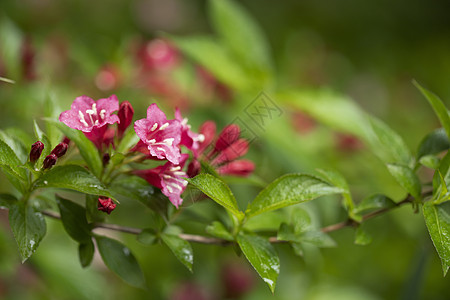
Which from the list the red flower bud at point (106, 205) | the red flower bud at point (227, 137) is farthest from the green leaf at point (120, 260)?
the red flower bud at point (227, 137)

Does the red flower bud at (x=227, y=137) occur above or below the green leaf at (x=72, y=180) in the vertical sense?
above

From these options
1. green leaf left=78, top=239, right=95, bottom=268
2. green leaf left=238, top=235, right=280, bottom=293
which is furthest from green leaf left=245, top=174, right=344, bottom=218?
green leaf left=78, top=239, right=95, bottom=268

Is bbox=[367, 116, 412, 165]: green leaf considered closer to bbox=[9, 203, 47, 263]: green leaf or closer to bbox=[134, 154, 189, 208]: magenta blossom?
bbox=[134, 154, 189, 208]: magenta blossom

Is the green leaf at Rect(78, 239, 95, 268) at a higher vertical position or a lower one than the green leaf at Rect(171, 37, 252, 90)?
lower

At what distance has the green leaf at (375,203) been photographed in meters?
0.81

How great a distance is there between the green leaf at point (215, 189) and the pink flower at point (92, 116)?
0.51 ft

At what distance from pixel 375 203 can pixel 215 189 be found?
288 mm

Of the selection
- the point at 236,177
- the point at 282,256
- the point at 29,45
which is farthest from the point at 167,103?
the point at 236,177

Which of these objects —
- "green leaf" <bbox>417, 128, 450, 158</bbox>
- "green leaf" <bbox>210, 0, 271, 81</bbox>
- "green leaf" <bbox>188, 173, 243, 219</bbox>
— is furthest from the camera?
"green leaf" <bbox>210, 0, 271, 81</bbox>

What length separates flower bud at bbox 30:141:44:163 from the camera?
2.23 ft

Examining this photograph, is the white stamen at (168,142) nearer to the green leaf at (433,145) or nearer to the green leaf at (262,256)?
the green leaf at (262,256)

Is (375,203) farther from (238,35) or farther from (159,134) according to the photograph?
(238,35)

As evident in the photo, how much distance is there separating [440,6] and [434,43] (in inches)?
16.4

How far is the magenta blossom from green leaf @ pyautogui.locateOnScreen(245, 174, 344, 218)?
0.11 m
